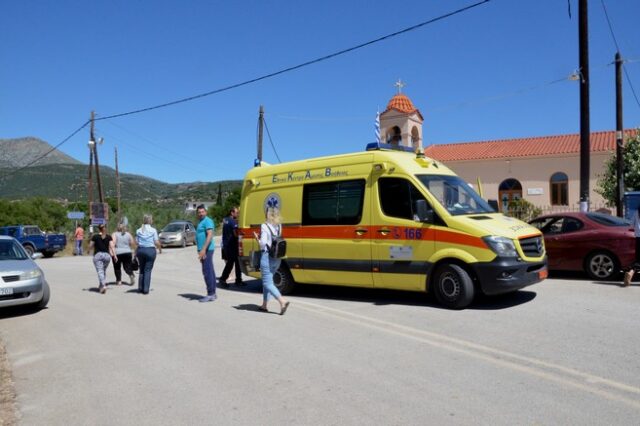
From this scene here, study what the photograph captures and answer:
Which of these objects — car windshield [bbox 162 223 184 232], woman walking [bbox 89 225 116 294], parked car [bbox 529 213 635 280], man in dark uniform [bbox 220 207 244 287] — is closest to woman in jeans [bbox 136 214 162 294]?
woman walking [bbox 89 225 116 294]

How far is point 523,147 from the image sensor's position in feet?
124

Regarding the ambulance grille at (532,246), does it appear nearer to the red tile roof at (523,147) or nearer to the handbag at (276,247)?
the handbag at (276,247)

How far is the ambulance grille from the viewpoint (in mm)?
8062

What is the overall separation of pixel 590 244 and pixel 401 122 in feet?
65.8

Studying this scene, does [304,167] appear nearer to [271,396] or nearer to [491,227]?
[491,227]

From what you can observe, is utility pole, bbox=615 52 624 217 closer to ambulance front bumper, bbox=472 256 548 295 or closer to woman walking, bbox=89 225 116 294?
ambulance front bumper, bbox=472 256 548 295

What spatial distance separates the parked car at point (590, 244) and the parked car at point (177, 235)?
80.4ft

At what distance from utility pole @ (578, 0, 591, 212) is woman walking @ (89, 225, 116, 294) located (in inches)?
498

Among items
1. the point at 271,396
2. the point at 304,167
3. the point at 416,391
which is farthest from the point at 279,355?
the point at 304,167

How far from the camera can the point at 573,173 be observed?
34688 mm

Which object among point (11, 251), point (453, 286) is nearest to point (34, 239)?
point (11, 251)

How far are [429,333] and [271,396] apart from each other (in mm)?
2741

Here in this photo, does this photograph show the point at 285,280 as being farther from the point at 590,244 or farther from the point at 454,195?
the point at 590,244

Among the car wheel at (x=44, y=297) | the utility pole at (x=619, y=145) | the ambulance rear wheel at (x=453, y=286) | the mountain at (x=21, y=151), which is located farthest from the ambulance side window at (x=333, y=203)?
the mountain at (x=21, y=151)
